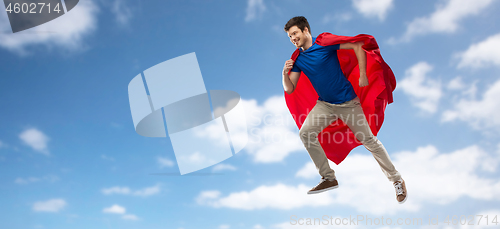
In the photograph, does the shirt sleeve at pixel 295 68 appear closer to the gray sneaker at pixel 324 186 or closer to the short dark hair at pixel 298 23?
the short dark hair at pixel 298 23

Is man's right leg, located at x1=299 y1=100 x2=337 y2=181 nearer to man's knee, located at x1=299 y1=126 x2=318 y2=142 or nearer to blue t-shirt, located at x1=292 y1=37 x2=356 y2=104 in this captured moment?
man's knee, located at x1=299 y1=126 x2=318 y2=142

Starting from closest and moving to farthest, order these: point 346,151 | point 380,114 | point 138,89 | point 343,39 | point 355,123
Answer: point 343,39
point 355,123
point 380,114
point 346,151
point 138,89

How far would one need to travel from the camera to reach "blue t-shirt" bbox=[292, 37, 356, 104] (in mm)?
5223

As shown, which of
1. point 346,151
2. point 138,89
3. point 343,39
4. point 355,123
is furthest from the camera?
point 138,89

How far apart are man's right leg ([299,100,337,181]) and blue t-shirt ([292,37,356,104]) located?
0.64 ft

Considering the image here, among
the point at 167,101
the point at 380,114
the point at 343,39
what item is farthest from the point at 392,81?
the point at 167,101

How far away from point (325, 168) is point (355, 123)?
87 centimetres

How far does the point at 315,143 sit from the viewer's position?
18.1 feet

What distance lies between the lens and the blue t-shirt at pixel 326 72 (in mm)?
5223

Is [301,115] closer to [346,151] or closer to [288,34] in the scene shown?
[346,151]

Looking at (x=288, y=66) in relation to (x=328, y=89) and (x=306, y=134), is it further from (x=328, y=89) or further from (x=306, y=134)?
(x=306, y=134)

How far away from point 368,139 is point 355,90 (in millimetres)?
900

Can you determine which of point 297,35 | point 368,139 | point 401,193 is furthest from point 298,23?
point 401,193

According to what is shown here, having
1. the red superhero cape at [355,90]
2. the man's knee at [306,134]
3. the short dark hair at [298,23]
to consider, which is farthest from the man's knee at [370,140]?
the short dark hair at [298,23]
